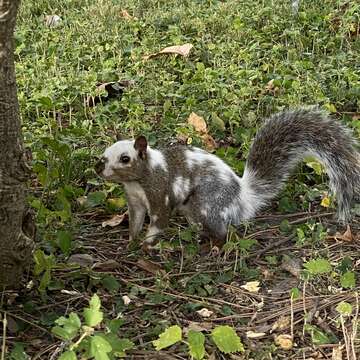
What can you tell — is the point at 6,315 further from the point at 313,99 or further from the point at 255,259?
the point at 313,99

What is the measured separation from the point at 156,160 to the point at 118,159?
0.19 metres

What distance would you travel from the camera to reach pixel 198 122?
4539 millimetres

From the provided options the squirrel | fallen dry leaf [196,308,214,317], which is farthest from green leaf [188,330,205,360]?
the squirrel

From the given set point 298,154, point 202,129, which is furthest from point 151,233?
point 202,129

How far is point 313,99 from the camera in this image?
471 cm

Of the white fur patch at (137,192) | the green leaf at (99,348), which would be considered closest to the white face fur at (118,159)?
the white fur patch at (137,192)

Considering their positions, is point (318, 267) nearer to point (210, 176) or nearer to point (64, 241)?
point (210, 176)

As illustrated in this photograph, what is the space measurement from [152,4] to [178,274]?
399 cm

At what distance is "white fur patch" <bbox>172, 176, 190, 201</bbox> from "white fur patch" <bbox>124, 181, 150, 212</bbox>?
136mm

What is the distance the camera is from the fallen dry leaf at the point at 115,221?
12.1 ft

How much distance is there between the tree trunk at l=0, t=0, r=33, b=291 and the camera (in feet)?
7.78

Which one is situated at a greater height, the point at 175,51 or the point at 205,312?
the point at 175,51

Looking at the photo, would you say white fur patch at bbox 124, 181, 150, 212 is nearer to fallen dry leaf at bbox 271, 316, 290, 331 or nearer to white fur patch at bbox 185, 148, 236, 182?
white fur patch at bbox 185, 148, 236, 182

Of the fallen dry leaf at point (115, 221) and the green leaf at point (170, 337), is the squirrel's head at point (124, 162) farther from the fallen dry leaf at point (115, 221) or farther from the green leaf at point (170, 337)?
the green leaf at point (170, 337)
